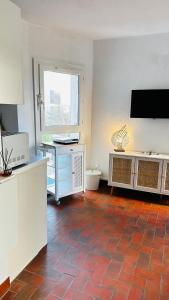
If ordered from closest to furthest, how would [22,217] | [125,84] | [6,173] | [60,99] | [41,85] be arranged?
[6,173] < [22,217] < [41,85] < [60,99] < [125,84]

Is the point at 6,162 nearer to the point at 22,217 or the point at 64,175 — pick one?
the point at 22,217

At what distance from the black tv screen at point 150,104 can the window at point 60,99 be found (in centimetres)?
96

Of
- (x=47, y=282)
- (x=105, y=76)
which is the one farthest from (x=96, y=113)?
(x=47, y=282)

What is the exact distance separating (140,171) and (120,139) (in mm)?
650

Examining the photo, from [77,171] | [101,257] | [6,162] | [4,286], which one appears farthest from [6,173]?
[77,171]

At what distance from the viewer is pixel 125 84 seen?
373cm

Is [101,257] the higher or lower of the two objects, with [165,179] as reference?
lower

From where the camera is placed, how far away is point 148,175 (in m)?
3.43

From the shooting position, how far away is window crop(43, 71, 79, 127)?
11.1 feet

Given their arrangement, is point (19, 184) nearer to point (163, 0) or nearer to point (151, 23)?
point (163, 0)

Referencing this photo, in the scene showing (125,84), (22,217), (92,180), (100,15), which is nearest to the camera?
(22,217)

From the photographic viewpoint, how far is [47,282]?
1.86 m

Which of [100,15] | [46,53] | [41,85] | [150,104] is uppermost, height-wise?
[100,15]

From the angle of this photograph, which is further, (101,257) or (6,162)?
(101,257)
